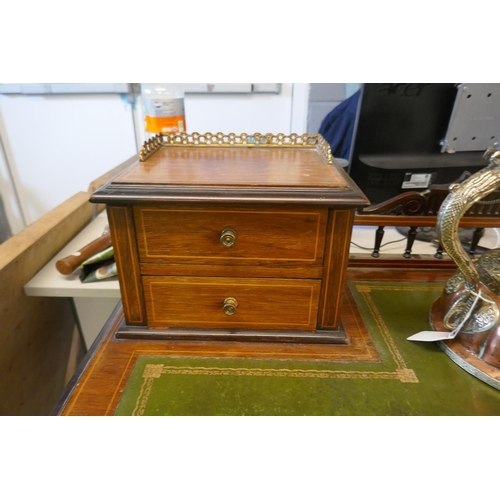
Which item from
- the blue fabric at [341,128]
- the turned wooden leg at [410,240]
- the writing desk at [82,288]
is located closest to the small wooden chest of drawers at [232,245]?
the writing desk at [82,288]

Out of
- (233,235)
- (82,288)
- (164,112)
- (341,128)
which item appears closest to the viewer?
(233,235)

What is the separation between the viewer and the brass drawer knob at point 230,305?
63cm

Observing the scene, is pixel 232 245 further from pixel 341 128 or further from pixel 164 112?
pixel 341 128

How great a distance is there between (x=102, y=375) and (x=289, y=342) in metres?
0.35

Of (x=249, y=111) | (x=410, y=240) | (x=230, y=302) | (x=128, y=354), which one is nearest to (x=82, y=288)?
(x=128, y=354)

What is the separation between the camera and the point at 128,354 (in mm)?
642

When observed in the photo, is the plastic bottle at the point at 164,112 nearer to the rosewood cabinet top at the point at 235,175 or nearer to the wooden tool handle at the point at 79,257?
the rosewood cabinet top at the point at 235,175

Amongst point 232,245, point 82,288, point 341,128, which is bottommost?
point 82,288

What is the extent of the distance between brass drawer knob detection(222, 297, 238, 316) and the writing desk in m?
0.34

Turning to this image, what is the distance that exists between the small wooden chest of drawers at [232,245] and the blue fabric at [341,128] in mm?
510

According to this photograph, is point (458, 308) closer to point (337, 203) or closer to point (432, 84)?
point (337, 203)

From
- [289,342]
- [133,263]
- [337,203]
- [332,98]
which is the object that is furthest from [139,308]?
[332,98]

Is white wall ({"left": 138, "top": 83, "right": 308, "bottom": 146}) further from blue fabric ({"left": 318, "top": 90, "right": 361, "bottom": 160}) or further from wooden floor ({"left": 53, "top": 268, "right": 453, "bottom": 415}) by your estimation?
wooden floor ({"left": 53, "top": 268, "right": 453, "bottom": 415})

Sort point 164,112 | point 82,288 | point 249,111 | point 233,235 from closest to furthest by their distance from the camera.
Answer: point 233,235, point 82,288, point 164,112, point 249,111
